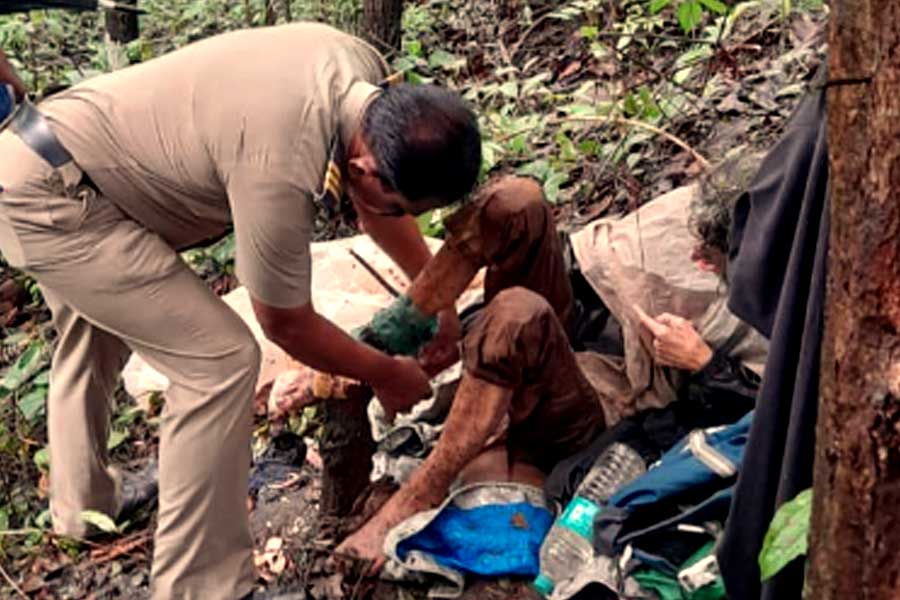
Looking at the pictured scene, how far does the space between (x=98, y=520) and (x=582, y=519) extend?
5.35 ft

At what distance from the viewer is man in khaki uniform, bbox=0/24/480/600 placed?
295 centimetres

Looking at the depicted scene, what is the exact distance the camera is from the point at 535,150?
5.58 metres

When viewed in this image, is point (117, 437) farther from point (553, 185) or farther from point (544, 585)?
point (544, 585)

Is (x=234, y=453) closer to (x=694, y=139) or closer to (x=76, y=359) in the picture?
(x=76, y=359)

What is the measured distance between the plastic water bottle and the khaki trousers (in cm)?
92

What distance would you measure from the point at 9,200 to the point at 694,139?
2786 mm

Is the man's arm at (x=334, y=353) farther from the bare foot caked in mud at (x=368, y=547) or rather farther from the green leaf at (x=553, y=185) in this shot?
the green leaf at (x=553, y=185)

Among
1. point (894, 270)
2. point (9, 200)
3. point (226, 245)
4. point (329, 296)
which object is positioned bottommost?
point (226, 245)

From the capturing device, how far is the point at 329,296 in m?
4.38

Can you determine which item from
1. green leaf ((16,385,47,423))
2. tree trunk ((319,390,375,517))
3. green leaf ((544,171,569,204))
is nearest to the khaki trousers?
tree trunk ((319,390,375,517))

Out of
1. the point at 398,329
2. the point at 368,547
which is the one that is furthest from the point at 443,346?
the point at 368,547

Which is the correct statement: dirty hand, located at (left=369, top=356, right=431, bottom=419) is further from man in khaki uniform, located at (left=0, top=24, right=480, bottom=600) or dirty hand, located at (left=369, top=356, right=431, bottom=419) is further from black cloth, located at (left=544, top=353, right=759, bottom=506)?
black cloth, located at (left=544, top=353, right=759, bottom=506)

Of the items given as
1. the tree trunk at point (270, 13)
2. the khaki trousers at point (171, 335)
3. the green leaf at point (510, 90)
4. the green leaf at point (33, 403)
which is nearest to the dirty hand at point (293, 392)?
the khaki trousers at point (171, 335)

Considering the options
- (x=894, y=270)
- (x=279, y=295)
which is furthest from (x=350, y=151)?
(x=894, y=270)
